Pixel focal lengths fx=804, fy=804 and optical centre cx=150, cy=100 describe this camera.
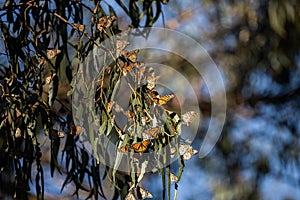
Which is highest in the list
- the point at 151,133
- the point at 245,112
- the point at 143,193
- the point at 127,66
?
the point at 245,112

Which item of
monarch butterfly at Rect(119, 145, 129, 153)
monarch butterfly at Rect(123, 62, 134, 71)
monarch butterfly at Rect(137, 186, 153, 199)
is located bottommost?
monarch butterfly at Rect(137, 186, 153, 199)

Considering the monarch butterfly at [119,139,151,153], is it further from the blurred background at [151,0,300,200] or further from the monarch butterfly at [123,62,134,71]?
the blurred background at [151,0,300,200]

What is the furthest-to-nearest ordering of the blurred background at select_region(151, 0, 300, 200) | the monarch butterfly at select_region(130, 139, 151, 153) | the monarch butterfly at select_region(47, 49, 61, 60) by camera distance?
the blurred background at select_region(151, 0, 300, 200) < the monarch butterfly at select_region(47, 49, 61, 60) < the monarch butterfly at select_region(130, 139, 151, 153)

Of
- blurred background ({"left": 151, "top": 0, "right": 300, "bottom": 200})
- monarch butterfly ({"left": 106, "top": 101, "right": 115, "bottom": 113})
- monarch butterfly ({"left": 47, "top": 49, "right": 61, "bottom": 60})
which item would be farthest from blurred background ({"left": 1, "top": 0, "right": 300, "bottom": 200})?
monarch butterfly ({"left": 106, "top": 101, "right": 115, "bottom": 113})

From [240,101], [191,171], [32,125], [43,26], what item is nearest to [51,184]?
[191,171]

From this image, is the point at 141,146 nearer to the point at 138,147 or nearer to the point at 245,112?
the point at 138,147

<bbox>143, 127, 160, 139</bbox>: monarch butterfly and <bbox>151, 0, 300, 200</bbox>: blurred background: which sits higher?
<bbox>151, 0, 300, 200</bbox>: blurred background

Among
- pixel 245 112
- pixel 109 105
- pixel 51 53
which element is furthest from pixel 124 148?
pixel 245 112

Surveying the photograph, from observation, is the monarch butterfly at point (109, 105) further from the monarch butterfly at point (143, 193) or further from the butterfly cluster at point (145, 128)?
the monarch butterfly at point (143, 193)

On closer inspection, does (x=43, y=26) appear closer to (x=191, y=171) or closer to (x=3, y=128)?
(x=3, y=128)

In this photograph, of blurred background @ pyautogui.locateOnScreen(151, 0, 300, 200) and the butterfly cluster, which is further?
blurred background @ pyautogui.locateOnScreen(151, 0, 300, 200)
